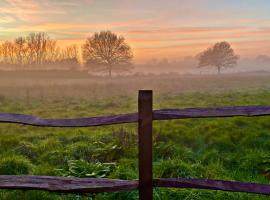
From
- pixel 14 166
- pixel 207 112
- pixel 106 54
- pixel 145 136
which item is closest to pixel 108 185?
pixel 145 136

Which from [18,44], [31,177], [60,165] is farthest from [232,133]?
[18,44]

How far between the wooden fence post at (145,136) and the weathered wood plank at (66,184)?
0.54ft

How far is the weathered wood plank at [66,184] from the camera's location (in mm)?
4613

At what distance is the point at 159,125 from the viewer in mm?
12430

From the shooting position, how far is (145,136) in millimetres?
4395

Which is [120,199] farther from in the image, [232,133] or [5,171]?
[232,133]

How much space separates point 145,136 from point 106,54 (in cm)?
6170

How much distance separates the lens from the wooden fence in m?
4.39

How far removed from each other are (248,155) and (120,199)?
4012mm

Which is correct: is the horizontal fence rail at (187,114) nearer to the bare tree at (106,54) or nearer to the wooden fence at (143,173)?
the wooden fence at (143,173)

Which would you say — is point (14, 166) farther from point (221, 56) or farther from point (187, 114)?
point (221, 56)

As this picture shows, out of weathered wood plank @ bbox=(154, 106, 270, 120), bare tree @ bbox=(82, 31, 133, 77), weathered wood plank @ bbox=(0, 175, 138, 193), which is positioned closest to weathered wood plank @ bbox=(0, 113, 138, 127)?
weathered wood plank @ bbox=(154, 106, 270, 120)

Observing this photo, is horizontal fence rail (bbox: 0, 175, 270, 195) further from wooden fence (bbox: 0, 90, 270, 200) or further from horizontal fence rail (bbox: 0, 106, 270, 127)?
horizontal fence rail (bbox: 0, 106, 270, 127)

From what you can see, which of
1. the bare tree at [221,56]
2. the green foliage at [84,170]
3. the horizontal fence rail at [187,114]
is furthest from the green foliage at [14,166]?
the bare tree at [221,56]
